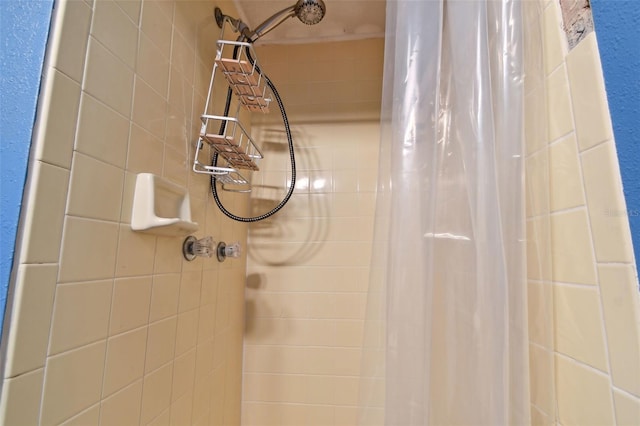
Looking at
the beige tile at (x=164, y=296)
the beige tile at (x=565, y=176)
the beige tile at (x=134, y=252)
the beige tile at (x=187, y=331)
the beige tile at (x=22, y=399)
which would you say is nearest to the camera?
the beige tile at (x=22, y=399)

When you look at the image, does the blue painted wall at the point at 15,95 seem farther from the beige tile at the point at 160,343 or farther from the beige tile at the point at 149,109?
the beige tile at the point at 160,343

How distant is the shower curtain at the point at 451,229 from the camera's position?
526mm

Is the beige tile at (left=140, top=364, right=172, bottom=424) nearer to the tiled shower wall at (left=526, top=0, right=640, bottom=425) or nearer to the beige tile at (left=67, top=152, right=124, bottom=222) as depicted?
the beige tile at (left=67, top=152, right=124, bottom=222)

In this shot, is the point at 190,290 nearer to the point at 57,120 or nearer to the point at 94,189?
the point at 94,189

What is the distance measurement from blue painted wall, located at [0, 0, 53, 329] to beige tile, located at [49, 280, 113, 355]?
77mm

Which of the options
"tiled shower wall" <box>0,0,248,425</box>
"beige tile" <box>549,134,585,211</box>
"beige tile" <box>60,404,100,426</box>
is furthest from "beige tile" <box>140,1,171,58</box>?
"beige tile" <box>549,134,585,211</box>

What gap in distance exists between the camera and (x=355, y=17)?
4.16 ft

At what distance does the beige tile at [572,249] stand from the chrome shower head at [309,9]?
3.16ft

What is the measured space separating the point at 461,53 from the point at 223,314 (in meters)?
1.08

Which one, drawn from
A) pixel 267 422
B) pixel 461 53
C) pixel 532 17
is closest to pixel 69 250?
pixel 461 53

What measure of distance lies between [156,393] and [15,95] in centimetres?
67

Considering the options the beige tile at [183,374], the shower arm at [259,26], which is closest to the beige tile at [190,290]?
the beige tile at [183,374]

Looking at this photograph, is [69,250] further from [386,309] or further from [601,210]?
[601,210]

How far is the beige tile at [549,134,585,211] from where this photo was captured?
0.48m
